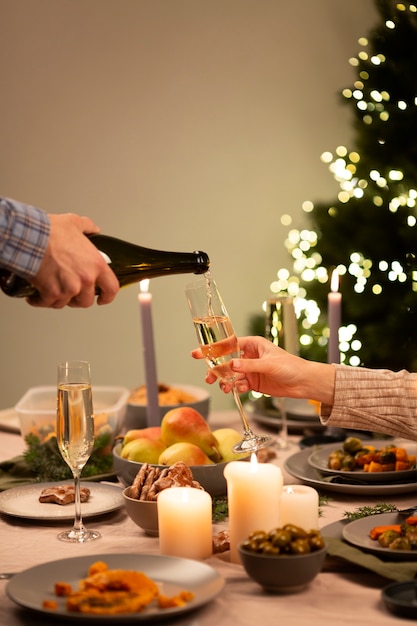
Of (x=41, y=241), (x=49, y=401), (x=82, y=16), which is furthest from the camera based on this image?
(x=82, y=16)

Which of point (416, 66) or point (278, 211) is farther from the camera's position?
point (278, 211)

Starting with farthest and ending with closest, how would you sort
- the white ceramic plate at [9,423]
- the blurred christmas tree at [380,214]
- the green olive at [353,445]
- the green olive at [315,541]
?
the blurred christmas tree at [380,214]
the white ceramic plate at [9,423]
the green olive at [353,445]
the green olive at [315,541]

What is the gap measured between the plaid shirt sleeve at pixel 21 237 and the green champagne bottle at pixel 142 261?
0.33m

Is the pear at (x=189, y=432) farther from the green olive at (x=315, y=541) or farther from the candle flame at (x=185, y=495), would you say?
the green olive at (x=315, y=541)

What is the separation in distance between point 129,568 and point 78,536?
271 mm

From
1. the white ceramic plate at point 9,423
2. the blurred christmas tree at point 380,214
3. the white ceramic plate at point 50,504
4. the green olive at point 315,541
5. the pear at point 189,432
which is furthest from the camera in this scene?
the blurred christmas tree at point 380,214

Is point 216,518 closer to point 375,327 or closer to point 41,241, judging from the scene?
point 41,241

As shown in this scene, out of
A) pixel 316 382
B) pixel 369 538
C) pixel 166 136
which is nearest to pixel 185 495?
pixel 369 538

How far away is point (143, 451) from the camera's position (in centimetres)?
153

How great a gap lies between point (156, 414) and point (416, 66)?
1.53m

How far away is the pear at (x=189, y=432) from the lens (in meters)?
1.52

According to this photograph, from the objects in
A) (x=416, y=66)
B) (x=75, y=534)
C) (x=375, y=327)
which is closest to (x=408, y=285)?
(x=375, y=327)

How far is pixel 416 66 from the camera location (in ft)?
9.27

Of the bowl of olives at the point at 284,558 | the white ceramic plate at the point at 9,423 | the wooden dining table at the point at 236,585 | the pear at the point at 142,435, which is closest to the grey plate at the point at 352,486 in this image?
the wooden dining table at the point at 236,585
